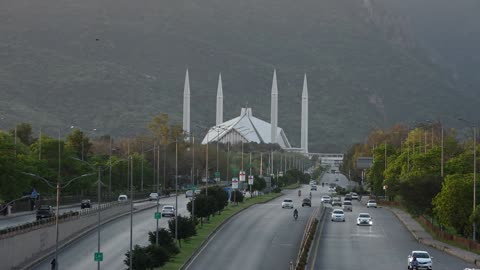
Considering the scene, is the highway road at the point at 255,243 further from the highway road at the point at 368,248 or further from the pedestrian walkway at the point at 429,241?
the pedestrian walkway at the point at 429,241

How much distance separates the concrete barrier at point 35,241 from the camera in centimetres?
5128

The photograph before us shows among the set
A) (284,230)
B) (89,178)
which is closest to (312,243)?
(284,230)

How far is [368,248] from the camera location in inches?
2470

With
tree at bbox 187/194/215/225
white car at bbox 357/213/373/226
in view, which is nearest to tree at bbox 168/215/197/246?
tree at bbox 187/194/215/225

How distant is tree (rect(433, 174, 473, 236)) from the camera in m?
64.6

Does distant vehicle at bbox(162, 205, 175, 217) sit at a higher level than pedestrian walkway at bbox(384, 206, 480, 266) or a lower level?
higher

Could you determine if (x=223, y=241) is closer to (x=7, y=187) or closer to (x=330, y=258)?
(x=330, y=258)

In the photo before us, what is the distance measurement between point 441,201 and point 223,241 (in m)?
13.8

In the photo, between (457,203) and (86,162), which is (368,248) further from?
(86,162)

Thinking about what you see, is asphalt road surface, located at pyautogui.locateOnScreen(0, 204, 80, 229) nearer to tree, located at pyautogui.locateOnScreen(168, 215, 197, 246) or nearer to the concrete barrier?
the concrete barrier

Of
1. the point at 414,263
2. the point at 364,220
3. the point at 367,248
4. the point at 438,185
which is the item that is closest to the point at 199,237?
the point at 367,248

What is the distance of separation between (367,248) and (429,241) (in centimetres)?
590

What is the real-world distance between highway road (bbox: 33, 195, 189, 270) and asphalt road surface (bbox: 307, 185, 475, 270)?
10.7m

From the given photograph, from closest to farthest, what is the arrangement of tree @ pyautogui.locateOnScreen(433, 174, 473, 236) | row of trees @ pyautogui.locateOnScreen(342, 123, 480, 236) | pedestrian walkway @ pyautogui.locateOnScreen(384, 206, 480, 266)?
pedestrian walkway @ pyautogui.locateOnScreen(384, 206, 480, 266) < tree @ pyautogui.locateOnScreen(433, 174, 473, 236) < row of trees @ pyautogui.locateOnScreen(342, 123, 480, 236)
